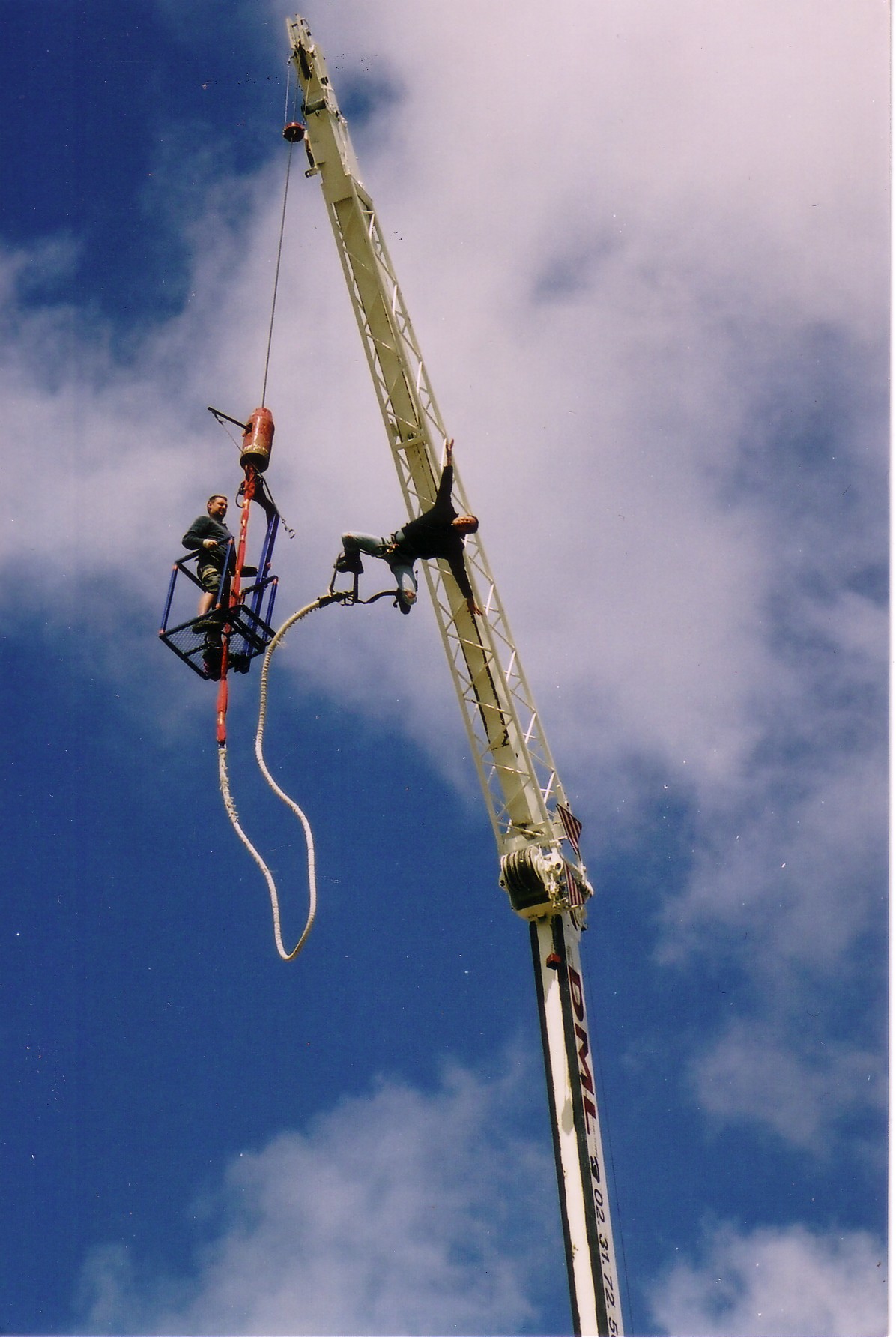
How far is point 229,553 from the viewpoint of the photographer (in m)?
18.1

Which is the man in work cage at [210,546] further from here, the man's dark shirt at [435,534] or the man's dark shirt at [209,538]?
the man's dark shirt at [435,534]

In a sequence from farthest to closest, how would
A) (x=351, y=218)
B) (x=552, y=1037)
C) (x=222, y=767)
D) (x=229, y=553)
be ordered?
(x=351, y=218) < (x=552, y=1037) < (x=229, y=553) < (x=222, y=767)

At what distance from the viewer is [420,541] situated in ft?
66.0

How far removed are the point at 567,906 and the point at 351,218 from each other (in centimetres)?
1154

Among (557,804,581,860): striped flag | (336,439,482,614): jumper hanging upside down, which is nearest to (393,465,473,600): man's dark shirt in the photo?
(336,439,482,614): jumper hanging upside down

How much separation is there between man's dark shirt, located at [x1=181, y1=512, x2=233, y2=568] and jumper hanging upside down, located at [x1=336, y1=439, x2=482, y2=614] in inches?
62.1

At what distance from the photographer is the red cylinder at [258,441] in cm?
1961

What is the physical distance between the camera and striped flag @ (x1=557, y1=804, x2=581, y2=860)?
2181 cm

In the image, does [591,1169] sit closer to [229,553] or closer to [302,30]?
[229,553]

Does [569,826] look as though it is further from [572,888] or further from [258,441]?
[258,441]

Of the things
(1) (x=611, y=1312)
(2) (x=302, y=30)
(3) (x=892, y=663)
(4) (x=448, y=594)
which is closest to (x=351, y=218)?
(2) (x=302, y=30)

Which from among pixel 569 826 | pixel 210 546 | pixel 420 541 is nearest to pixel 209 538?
pixel 210 546

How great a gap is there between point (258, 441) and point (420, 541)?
2564 millimetres

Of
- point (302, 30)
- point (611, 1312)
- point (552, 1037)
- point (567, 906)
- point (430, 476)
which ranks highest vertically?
point (302, 30)
